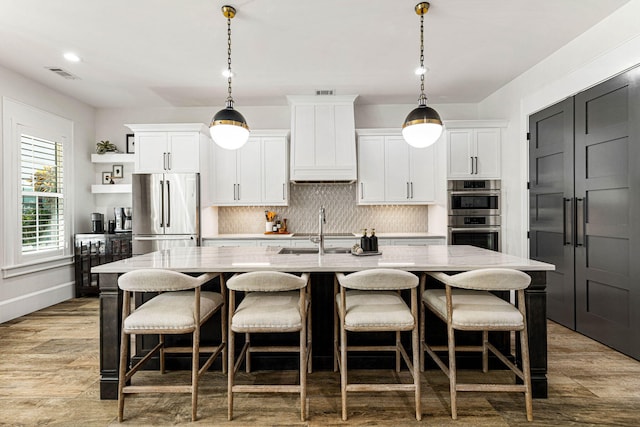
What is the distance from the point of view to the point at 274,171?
512cm

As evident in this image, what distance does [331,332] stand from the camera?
274cm

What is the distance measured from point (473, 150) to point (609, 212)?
196 centimetres

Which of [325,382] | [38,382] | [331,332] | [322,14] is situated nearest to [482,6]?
[322,14]

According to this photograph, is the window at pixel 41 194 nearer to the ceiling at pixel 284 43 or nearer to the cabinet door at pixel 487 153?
the ceiling at pixel 284 43

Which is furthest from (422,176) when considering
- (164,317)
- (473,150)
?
(164,317)

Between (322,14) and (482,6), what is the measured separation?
127 centimetres

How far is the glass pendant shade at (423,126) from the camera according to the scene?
8.90ft

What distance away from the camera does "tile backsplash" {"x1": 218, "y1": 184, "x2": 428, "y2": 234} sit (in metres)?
5.52

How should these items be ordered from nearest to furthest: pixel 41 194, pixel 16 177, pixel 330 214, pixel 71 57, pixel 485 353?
pixel 485 353 < pixel 71 57 < pixel 16 177 < pixel 41 194 < pixel 330 214

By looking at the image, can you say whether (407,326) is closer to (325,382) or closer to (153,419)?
(325,382)

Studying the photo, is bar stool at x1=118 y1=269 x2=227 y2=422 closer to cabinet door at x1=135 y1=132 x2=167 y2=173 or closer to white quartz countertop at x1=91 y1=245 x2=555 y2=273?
white quartz countertop at x1=91 y1=245 x2=555 y2=273

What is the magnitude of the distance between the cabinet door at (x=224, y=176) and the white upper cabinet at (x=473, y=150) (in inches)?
116

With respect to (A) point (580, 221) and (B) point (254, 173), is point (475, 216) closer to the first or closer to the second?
(A) point (580, 221)

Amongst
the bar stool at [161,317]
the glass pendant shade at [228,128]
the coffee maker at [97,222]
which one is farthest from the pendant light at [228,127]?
the coffee maker at [97,222]
